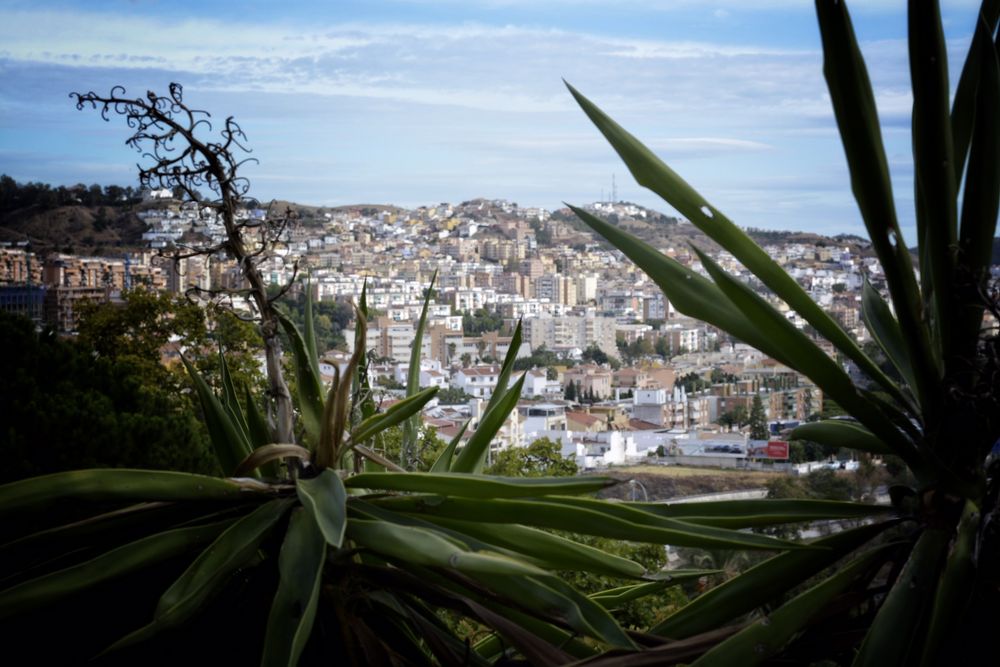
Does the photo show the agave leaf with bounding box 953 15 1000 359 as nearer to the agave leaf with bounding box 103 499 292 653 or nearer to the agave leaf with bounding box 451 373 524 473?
the agave leaf with bounding box 451 373 524 473

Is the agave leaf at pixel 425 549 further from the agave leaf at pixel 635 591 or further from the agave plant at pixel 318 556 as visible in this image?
the agave leaf at pixel 635 591

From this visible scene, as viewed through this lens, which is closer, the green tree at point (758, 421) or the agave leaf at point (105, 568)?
the agave leaf at point (105, 568)

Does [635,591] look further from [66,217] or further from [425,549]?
[66,217]

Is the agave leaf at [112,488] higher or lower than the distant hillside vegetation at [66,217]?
lower

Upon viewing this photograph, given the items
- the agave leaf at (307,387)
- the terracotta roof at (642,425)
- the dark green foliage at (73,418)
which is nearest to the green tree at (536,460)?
the dark green foliage at (73,418)

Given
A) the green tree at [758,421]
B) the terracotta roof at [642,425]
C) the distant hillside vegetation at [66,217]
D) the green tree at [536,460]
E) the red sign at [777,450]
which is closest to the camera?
the green tree at [536,460]

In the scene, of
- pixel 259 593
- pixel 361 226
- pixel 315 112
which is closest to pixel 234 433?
pixel 259 593
